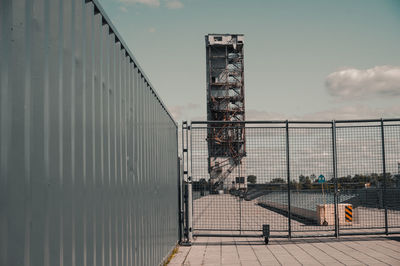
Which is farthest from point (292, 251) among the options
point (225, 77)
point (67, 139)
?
point (225, 77)

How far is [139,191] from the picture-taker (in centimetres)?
581

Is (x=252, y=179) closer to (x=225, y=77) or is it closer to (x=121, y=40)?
(x=121, y=40)

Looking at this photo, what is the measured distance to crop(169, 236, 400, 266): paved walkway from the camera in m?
8.59

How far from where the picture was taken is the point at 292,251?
9.86 meters

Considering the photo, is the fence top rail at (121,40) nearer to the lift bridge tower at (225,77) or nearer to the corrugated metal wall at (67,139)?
the corrugated metal wall at (67,139)

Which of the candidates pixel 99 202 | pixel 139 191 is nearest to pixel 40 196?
pixel 99 202

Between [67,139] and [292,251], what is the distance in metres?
8.20

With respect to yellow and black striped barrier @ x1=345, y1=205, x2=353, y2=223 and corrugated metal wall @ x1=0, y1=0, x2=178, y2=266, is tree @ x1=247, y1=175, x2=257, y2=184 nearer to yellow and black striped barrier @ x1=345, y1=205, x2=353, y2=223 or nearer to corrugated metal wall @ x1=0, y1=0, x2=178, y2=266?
yellow and black striped barrier @ x1=345, y1=205, x2=353, y2=223

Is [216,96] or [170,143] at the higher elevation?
[216,96]

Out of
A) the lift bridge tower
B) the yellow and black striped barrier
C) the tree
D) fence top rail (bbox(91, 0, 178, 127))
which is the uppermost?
the lift bridge tower

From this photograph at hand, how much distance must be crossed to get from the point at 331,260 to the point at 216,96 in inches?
1249

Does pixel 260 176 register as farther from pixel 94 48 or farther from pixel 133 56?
pixel 94 48

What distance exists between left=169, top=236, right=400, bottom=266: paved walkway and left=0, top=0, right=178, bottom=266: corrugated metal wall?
3744 millimetres

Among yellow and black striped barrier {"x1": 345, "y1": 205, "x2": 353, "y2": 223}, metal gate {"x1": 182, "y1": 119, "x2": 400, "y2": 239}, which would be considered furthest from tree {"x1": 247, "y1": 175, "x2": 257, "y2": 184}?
yellow and black striped barrier {"x1": 345, "y1": 205, "x2": 353, "y2": 223}
